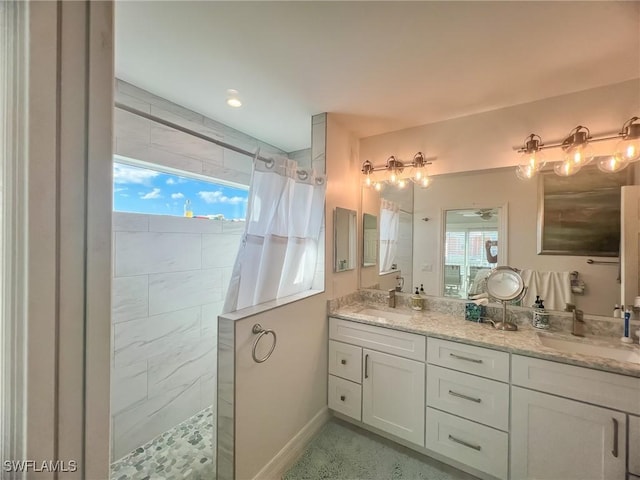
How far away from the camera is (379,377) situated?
1.85m

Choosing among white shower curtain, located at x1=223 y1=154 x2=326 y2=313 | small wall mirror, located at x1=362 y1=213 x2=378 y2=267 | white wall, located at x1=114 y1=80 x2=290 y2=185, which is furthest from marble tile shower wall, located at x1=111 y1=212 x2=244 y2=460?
small wall mirror, located at x1=362 y1=213 x2=378 y2=267

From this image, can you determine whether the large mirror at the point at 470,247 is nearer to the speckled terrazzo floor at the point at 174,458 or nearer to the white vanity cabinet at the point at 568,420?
the white vanity cabinet at the point at 568,420

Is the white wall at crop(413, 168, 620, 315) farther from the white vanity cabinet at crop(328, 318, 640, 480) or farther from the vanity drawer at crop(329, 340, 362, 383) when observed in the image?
the vanity drawer at crop(329, 340, 362, 383)

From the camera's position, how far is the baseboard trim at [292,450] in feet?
5.06

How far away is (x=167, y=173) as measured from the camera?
196 centimetres

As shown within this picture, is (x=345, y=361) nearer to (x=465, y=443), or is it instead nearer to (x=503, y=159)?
(x=465, y=443)

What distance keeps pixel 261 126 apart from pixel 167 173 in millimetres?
880

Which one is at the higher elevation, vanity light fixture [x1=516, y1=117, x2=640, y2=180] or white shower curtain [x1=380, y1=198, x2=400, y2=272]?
vanity light fixture [x1=516, y1=117, x2=640, y2=180]

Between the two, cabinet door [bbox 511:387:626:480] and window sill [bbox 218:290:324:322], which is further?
window sill [bbox 218:290:324:322]

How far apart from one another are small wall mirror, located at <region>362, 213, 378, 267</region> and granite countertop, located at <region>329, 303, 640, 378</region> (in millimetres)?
518

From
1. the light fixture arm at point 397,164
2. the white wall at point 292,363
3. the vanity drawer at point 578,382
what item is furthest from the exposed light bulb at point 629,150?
the white wall at point 292,363

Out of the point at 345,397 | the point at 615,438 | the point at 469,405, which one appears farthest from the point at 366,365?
the point at 615,438

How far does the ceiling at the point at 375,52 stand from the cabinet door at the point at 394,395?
1.82 metres

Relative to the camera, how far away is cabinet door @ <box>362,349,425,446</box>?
5.61ft
